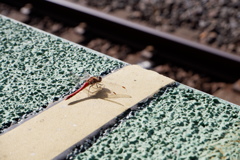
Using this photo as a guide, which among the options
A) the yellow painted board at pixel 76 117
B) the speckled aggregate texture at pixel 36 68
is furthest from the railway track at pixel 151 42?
the yellow painted board at pixel 76 117

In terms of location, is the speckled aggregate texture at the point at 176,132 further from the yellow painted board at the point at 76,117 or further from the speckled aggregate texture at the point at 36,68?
the speckled aggregate texture at the point at 36,68

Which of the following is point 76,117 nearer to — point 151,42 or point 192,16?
point 151,42

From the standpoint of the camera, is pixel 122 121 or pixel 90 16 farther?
pixel 90 16

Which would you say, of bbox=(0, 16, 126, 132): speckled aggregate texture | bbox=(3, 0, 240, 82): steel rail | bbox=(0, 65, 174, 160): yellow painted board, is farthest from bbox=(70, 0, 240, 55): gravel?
bbox=(0, 65, 174, 160): yellow painted board

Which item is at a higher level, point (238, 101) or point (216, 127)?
point (216, 127)

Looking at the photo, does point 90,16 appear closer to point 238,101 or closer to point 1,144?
point 238,101

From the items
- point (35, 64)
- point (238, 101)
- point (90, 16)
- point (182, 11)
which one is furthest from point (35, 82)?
point (182, 11)

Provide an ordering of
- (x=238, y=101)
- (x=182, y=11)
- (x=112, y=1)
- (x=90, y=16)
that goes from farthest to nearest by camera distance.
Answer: (x=112, y=1) < (x=182, y=11) < (x=90, y=16) < (x=238, y=101)

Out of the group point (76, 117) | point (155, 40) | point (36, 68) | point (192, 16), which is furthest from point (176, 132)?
point (192, 16)
